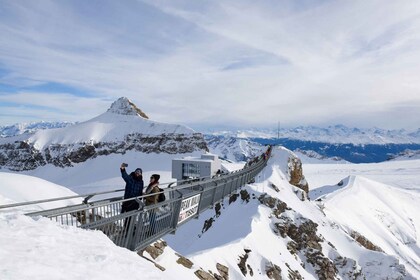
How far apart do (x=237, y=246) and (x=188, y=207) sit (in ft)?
41.5

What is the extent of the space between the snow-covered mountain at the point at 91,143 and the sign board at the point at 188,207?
2894 inches

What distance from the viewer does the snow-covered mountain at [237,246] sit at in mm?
5441

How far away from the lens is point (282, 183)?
139 ft

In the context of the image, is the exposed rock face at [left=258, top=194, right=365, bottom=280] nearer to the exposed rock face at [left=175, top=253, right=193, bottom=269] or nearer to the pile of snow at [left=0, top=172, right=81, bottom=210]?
the exposed rock face at [left=175, top=253, right=193, bottom=269]

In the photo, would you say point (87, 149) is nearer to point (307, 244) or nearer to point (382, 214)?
point (307, 244)

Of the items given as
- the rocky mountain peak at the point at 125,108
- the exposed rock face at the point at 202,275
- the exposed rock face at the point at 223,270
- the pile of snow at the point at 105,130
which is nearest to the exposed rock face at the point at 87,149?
the pile of snow at the point at 105,130

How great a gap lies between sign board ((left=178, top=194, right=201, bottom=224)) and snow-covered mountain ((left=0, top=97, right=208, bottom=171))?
73.5 m

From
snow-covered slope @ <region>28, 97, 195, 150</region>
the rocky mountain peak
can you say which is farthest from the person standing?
the rocky mountain peak

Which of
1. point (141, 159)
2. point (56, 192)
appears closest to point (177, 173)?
point (56, 192)

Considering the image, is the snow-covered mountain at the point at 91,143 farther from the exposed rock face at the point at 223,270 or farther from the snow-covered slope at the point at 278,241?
the exposed rock face at the point at 223,270

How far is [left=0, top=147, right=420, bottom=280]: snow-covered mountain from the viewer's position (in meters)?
5.44

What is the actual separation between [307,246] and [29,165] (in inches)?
3294

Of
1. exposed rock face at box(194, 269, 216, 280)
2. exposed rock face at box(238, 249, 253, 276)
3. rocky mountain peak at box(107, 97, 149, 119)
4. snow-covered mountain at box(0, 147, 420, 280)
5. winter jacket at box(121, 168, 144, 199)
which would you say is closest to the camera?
snow-covered mountain at box(0, 147, 420, 280)

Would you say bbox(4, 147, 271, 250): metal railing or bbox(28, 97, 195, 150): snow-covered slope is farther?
bbox(28, 97, 195, 150): snow-covered slope
